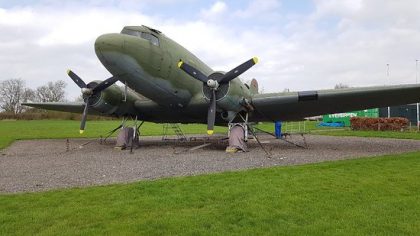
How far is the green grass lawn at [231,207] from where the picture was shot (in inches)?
218

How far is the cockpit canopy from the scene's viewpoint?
1672cm

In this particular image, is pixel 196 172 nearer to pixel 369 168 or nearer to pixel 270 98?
pixel 369 168

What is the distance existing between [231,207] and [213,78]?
1133 cm

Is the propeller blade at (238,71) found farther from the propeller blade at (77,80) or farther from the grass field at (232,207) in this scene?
the propeller blade at (77,80)

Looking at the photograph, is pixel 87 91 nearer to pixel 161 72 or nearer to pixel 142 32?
pixel 161 72

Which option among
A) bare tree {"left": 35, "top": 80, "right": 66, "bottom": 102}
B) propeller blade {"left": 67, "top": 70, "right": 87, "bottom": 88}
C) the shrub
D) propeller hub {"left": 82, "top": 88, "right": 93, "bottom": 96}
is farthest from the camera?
bare tree {"left": 35, "top": 80, "right": 66, "bottom": 102}

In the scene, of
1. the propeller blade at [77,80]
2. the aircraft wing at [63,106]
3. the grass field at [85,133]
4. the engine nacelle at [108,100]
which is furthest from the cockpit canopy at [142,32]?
the grass field at [85,133]

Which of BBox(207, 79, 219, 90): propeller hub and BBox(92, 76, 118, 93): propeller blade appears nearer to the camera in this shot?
BBox(207, 79, 219, 90): propeller hub

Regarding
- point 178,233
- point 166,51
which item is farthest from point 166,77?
point 178,233

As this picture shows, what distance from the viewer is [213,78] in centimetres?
1750

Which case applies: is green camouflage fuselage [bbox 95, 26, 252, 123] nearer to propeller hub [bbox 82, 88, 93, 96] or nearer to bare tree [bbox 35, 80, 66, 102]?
propeller hub [bbox 82, 88, 93, 96]

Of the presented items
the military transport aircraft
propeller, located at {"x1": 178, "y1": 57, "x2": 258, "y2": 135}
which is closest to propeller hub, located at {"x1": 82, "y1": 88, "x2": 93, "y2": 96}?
the military transport aircraft

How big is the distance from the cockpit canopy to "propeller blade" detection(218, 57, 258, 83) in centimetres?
344

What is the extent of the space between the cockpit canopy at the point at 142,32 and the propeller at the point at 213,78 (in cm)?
156
